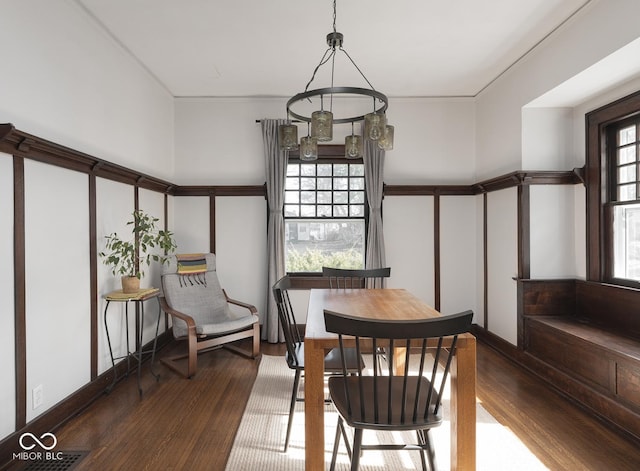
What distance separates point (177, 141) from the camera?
4770 mm

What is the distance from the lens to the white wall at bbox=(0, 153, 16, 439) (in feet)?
6.96

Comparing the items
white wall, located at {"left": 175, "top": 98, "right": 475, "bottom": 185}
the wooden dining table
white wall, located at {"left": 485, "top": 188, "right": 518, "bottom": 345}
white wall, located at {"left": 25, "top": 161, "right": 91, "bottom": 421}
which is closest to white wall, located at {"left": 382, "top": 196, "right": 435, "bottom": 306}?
white wall, located at {"left": 175, "top": 98, "right": 475, "bottom": 185}

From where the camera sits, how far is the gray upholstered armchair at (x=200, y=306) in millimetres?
3652

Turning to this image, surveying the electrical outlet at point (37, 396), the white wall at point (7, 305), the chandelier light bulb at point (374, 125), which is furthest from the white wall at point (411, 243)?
the white wall at point (7, 305)

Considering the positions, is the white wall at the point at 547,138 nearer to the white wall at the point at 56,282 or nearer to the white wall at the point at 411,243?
the white wall at the point at 411,243

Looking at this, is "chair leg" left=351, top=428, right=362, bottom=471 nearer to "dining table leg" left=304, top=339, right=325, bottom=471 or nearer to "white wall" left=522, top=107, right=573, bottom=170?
"dining table leg" left=304, top=339, right=325, bottom=471

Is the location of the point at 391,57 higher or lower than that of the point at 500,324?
higher

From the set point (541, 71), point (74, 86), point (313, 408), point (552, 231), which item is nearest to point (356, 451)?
point (313, 408)

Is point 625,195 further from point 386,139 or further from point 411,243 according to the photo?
point 386,139

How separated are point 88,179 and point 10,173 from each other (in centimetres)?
76

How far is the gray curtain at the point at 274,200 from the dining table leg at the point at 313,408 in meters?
2.77

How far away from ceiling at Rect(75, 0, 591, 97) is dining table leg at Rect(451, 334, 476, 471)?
8.14 ft

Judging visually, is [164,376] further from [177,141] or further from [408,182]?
[408,182]

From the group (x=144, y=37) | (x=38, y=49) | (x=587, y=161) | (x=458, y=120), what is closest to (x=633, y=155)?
(x=587, y=161)
